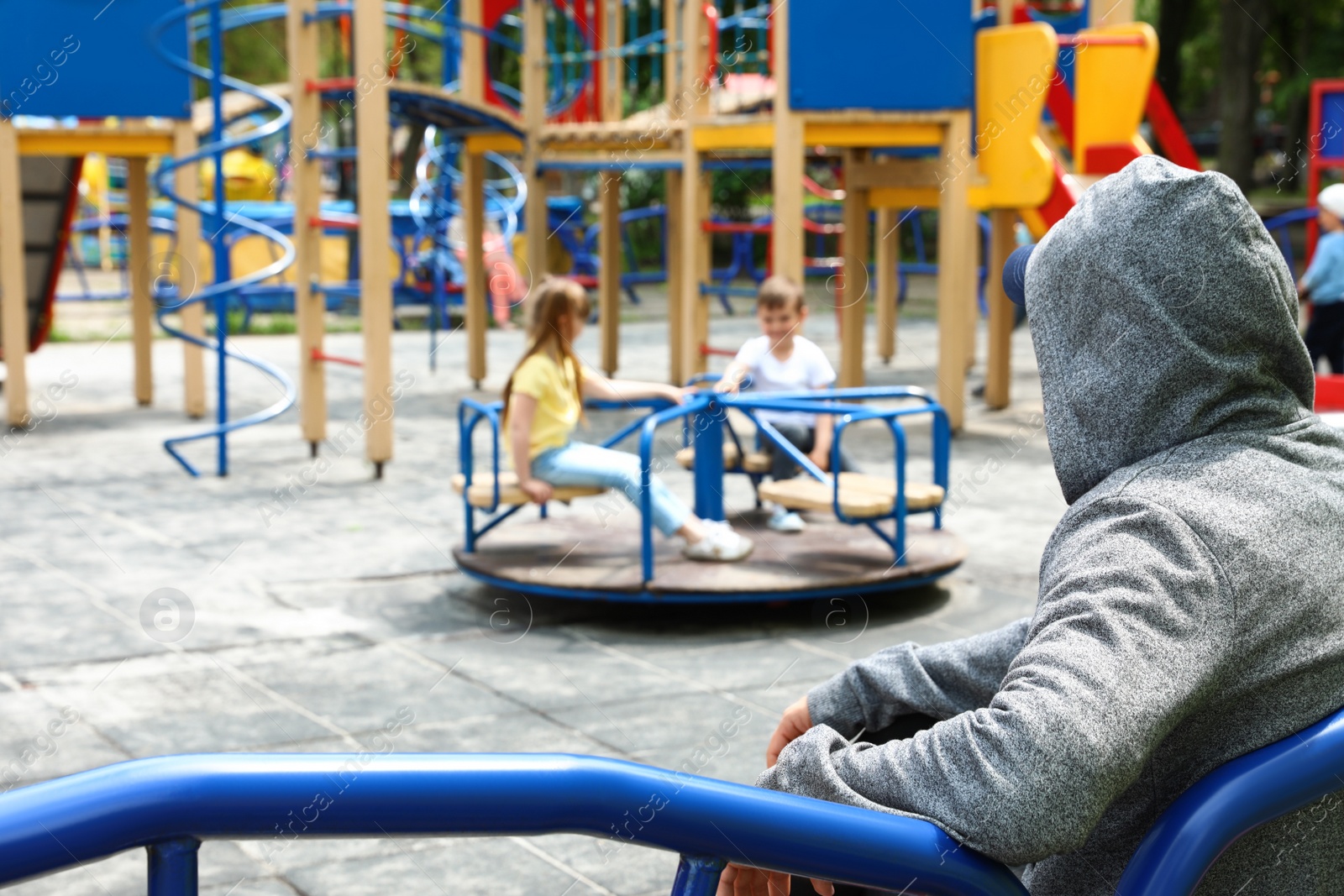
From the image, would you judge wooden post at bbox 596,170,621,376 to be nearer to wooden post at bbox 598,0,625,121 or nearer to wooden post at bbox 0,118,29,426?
wooden post at bbox 598,0,625,121

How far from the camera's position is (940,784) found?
1292 millimetres

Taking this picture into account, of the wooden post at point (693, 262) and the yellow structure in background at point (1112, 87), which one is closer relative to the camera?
the yellow structure in background at point (1112, 87)

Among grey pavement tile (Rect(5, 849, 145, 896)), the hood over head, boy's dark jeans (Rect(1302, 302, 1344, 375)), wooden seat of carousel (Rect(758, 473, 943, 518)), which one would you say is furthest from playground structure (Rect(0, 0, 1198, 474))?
the hood over head

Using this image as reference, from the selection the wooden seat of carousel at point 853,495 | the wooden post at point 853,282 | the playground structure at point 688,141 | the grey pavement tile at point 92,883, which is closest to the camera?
the grey pavement tile at point 92,883

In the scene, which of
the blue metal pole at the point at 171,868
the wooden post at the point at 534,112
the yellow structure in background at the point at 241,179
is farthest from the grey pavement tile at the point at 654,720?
the yellow structure in background at the point at 241,179

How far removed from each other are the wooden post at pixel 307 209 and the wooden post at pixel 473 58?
318 centimetres

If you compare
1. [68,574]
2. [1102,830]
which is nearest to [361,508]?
[68,574]

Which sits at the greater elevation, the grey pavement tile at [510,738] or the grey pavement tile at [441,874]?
the grey pavement tile at [510,738]

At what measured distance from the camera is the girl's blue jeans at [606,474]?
509cm

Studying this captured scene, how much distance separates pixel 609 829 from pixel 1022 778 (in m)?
0.33

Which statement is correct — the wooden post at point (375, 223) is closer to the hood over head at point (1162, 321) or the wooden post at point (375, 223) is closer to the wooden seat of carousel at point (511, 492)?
the wooden seat of carousel at point (511, 492)

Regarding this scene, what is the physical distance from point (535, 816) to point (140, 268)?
8.96 m

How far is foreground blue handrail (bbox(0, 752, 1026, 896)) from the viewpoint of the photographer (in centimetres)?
106

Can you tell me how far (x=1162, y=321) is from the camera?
1.41m
